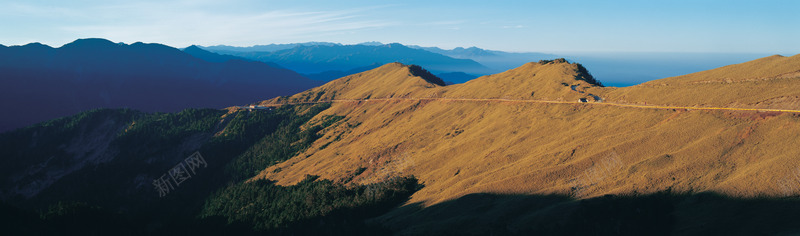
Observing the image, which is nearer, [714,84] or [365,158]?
[714,84]

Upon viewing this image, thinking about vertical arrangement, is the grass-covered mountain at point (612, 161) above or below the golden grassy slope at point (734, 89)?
below

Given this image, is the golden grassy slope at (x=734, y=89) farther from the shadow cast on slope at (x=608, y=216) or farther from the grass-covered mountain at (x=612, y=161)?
the shadow cast on slope at (x=608, y=216)

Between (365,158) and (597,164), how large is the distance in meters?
63.7

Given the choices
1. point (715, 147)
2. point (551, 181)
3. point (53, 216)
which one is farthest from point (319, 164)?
point (715, 147)

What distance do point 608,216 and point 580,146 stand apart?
23.0 meters

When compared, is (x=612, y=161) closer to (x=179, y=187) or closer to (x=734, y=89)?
(x=734, y=89)

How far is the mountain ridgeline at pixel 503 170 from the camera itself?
1959 inches

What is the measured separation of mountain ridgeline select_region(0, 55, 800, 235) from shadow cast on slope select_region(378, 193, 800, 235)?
215 millimetres

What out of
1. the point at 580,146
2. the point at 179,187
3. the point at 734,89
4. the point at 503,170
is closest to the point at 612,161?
the point at 580,146

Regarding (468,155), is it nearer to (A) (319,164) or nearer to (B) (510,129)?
(B) (510,129)

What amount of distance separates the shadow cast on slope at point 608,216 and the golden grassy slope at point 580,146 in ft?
7.88

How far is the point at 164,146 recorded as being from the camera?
589 feet

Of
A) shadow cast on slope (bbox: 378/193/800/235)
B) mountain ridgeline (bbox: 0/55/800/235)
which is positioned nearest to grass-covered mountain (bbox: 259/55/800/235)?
shadow cast on slope (bbox: 378/193/800/235)

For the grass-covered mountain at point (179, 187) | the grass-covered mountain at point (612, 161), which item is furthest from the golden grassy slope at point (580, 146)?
the grass-covered mountain at point (179, 187)
